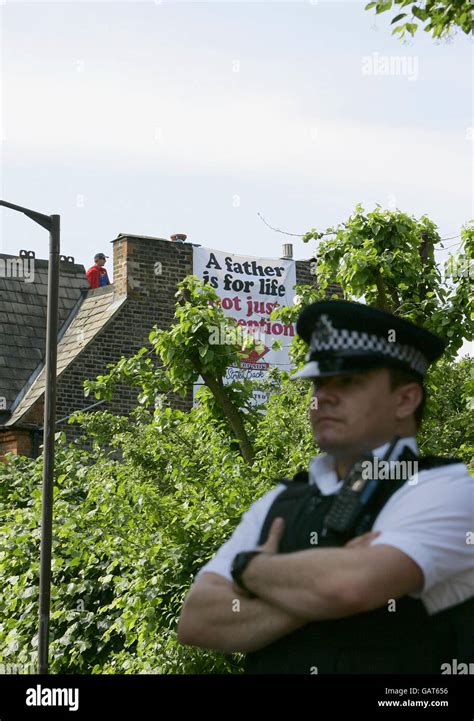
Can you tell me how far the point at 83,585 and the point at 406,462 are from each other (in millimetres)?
11976

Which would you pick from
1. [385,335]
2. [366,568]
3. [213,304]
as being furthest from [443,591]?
[213,304]

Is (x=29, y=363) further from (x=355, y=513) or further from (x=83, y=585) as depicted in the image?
(x=355, y=513)

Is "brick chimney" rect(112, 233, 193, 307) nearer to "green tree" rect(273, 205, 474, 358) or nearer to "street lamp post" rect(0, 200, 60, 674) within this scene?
"street lamp post" rect(0, 200, 60, 674)

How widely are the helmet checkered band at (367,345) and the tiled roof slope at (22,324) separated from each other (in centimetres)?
2369

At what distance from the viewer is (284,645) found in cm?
385

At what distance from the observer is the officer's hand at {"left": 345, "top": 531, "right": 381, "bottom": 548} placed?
12.1 feet

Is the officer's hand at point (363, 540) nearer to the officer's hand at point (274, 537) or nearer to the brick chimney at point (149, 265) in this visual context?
the officer's hand at point (274, 537)

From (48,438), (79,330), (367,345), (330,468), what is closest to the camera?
(330,468)

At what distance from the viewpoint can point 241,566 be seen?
383 cm

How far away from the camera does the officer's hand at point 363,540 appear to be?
3.70 metres

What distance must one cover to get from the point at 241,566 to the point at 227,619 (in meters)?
0.16

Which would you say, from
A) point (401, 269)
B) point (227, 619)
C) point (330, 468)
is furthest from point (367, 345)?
point (401, 269)
